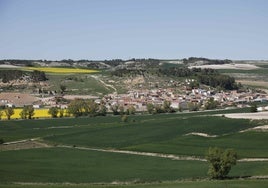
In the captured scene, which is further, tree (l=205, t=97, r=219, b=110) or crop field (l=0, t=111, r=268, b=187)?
tree (l=205, t=97, r=219, b=110)

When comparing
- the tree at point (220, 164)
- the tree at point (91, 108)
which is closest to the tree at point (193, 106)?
the tree at point (91, 108)

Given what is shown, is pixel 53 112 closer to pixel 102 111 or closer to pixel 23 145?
pixel 102 111

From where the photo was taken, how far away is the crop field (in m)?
52.0

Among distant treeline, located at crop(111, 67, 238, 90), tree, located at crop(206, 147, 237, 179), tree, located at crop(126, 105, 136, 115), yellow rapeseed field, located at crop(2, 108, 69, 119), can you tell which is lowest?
yellow rapeseed field, located at crop(2, 108, 69, 119)

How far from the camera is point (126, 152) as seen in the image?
73125mm

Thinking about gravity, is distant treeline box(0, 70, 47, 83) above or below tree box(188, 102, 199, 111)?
above

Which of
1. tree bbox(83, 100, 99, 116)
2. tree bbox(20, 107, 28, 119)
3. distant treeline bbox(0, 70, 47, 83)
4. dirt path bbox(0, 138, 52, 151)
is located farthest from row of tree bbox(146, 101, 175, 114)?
distant treeline bbox(0, 70, 47, 83)

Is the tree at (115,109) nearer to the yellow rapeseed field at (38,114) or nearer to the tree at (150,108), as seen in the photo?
the tree at (150,108)

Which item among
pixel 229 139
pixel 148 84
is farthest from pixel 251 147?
pixel 148 84

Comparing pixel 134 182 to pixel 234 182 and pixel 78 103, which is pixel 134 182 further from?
pixel 78 103

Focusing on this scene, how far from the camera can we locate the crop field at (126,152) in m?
52.0

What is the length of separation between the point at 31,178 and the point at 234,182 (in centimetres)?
1958

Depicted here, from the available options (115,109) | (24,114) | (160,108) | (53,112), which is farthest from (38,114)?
→ (160,108)

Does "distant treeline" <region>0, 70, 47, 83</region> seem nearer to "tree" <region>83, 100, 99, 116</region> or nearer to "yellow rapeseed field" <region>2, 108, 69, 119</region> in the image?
"yellow rapeseed field" <region>2, 108, 69, 119</region>
